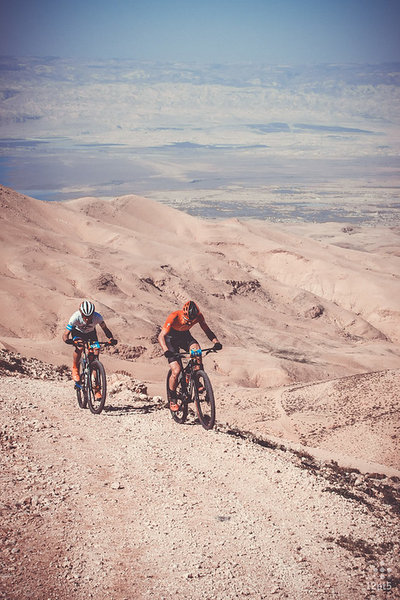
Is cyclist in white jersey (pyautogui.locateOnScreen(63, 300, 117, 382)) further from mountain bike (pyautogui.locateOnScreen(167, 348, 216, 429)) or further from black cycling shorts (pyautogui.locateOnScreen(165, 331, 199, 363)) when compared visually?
mountain bike (pyautogui.locateOnScreen(167, 348, 216, 429))

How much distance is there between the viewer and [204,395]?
8398mm

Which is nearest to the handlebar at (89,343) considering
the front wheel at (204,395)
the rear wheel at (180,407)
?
the rear wheel at (180,407)

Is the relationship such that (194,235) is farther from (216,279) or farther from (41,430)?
(41,430)

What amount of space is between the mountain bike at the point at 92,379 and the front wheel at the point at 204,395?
58.3 inches

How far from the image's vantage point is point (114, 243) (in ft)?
130

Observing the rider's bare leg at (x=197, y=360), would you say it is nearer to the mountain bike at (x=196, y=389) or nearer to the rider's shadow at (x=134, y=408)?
the mountain bike at (x=196, y=389)

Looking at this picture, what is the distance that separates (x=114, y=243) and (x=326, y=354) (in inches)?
742

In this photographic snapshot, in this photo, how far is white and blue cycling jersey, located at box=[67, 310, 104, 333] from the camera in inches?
342

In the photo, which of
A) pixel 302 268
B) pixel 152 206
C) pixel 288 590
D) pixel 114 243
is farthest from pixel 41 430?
pixel 152 206

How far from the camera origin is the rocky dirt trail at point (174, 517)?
488cm


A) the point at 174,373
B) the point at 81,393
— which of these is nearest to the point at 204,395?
the point at 174,373

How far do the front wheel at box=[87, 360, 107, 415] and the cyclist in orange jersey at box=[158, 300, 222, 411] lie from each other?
1.11 m

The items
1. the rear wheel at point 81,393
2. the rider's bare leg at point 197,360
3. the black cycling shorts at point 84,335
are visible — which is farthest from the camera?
the rear wheel at point 81,393

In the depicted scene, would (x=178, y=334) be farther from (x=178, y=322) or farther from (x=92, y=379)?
(x=92, y=379)
